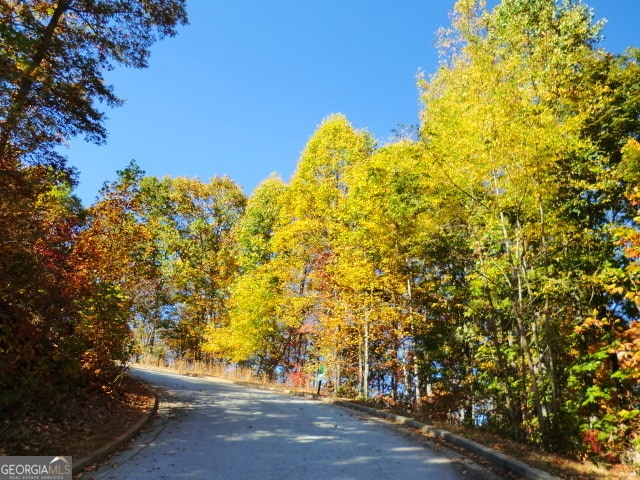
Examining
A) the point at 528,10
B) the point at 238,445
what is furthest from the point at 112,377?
the point at 528,10

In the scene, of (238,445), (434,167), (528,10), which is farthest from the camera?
(528,10)

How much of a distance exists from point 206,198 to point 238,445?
93.0ft

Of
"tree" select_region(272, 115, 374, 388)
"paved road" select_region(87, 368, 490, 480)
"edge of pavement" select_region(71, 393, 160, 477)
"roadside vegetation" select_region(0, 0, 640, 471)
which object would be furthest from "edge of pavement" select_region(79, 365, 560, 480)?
"tree" select_region(272, 115, 374, 388)

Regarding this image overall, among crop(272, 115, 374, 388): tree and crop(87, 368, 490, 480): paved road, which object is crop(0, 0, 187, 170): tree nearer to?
crop(87, 368, 490, 480): paved road

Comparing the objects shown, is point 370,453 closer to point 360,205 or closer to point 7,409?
point 7,409

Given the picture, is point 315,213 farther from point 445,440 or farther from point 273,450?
point 273,450

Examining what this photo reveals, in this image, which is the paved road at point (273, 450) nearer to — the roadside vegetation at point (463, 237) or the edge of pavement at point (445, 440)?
the edge of pavement at point (445, 440)

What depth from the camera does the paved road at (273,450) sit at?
18.7 feet

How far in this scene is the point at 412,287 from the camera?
49.6 feet

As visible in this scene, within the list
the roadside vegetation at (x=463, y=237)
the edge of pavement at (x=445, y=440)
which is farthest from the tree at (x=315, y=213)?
the edge of pavement at (x=445, y=440)

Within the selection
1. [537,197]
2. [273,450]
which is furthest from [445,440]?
[537,197]

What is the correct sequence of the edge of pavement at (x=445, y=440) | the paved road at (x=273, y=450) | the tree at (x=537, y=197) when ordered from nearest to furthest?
the edge of pavement at (x=445, y=440)
the paved road at (x=273, y=450)
the tree at (x=537, y=197)

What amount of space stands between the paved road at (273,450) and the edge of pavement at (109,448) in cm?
18

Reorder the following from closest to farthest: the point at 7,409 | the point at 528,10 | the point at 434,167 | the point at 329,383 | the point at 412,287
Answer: the point at 7,409 → the point at 434,167 → the point at 528,10 → the point at 412,287 → the point at 329,383
